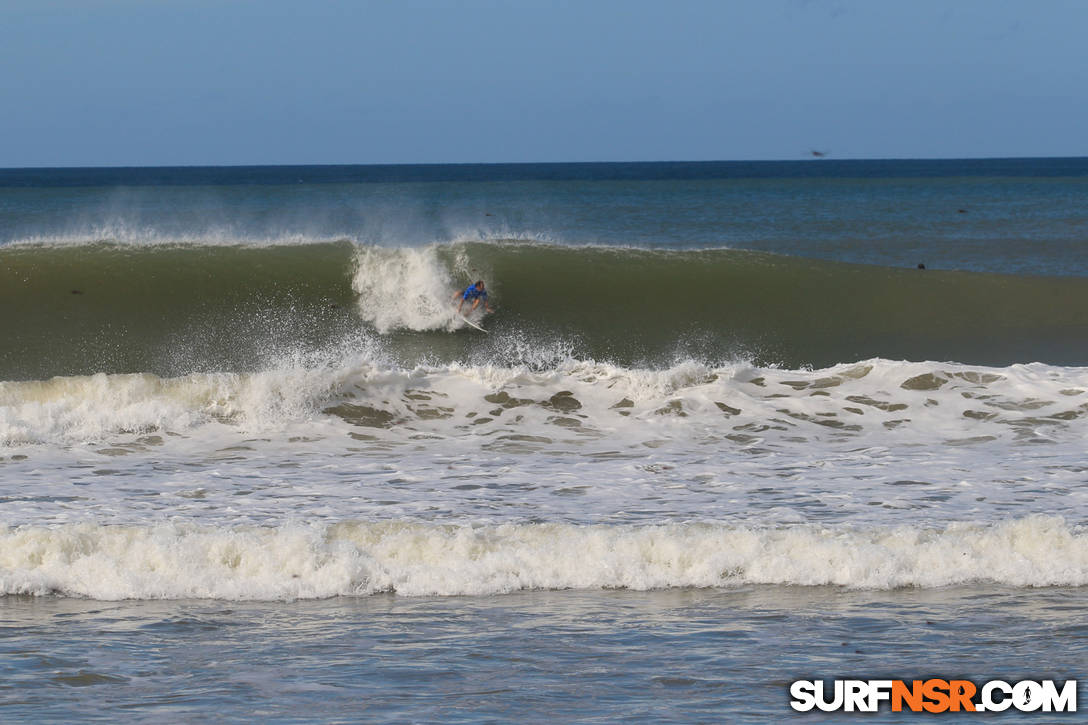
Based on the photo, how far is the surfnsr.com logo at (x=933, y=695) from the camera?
5262mm

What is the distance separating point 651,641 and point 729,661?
482mm

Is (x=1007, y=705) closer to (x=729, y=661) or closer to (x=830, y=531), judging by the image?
(x=729, y=661)

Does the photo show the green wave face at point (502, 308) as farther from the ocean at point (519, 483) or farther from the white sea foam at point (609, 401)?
the white sea foam at point (609, 401)

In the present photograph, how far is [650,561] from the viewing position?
745cm

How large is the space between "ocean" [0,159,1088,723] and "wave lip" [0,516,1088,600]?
0.9 inches

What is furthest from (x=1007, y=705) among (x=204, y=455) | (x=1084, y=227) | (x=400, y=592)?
(x=1084, y=227)

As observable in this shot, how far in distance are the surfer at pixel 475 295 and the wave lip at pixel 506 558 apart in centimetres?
940

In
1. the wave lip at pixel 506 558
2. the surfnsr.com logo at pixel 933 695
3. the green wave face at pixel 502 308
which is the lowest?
the surfnsr.com logo at pixel 933 695

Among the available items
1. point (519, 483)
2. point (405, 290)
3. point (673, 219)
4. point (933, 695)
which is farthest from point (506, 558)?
point (673, 219)

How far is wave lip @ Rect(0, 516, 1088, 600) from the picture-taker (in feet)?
23.5

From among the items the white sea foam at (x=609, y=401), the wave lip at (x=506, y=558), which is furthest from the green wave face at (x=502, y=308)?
the wave lip at (x=506, y=558)

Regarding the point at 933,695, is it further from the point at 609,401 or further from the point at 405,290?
the point at 405,290

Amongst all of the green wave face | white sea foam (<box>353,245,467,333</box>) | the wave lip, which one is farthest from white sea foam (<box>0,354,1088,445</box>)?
white sea foam (<box>353,245,467,333</box>)

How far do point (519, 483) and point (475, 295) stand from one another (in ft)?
27.0
